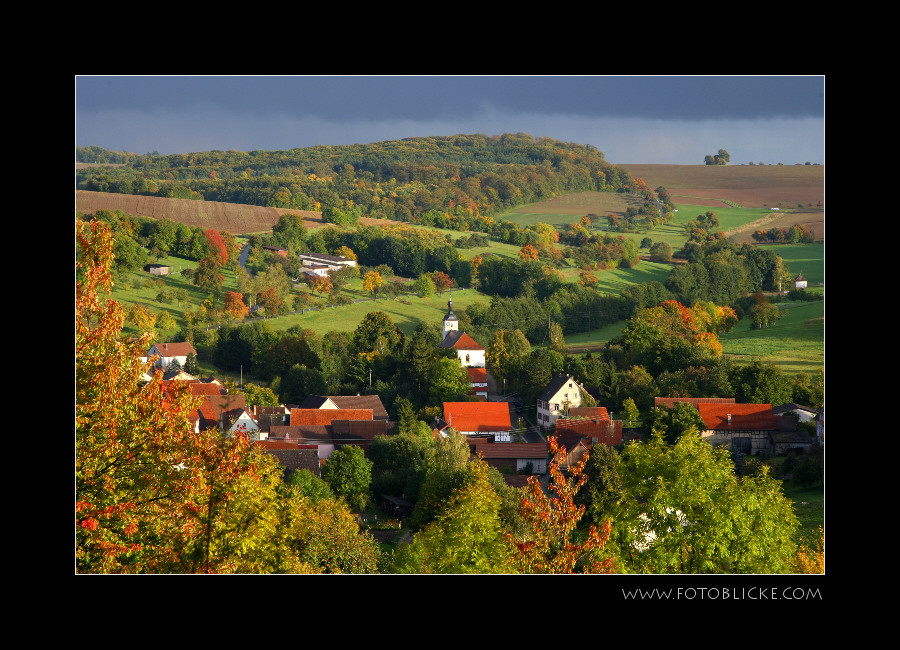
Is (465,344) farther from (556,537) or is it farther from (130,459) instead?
(130,459)

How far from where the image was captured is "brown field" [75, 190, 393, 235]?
63938 mm

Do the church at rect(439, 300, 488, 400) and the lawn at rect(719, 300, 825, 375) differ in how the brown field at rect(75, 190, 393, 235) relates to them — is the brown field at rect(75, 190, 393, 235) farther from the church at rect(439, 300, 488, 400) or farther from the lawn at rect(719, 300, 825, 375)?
the lawn at rect(719, 300, 825, 375)

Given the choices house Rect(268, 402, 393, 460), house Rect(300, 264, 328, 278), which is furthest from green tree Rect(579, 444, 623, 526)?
house Rect(300, 264, 328, 278)

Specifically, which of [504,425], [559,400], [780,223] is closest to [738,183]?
[780,223]

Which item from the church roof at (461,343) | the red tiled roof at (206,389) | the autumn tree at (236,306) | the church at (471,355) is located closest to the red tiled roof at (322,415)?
the red tiled roof at (206,389)

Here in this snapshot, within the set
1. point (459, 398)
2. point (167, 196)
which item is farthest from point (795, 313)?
point (167, 196)

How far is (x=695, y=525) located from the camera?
9.64 m

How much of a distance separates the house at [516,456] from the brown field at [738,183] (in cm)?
2952

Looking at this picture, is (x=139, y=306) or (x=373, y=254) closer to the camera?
(x=139, y=306)

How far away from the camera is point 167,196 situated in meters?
74.5

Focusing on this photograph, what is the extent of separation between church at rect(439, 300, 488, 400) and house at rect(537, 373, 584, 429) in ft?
12.4

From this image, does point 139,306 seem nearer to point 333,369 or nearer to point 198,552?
point 333,369

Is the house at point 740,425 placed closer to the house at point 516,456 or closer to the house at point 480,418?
the house at point 516,456

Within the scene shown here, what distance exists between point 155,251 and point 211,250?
3534 mm
